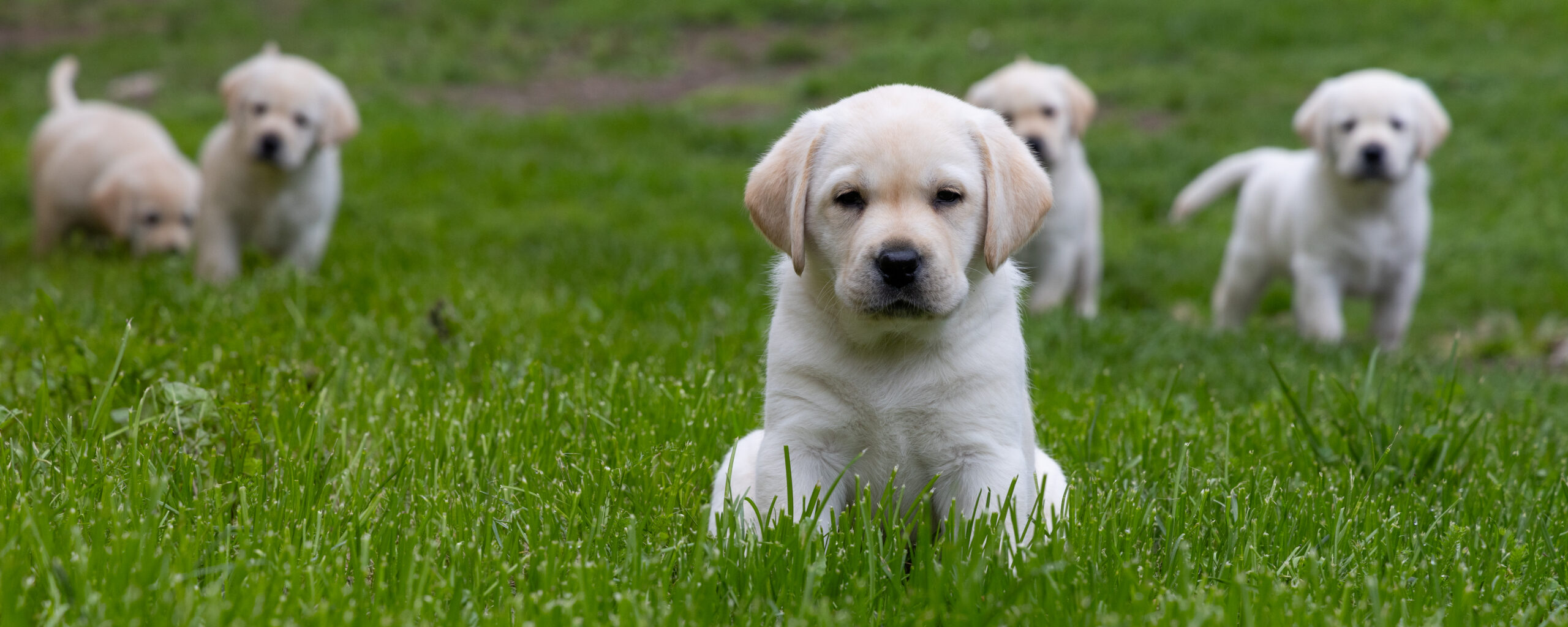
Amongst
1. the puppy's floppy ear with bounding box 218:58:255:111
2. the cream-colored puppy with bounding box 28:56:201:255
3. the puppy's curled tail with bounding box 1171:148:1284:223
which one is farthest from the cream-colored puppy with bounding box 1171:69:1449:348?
the cream-colored puppy with bounding box 28:56:201:255

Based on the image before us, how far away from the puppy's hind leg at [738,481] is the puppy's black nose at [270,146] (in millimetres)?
4194

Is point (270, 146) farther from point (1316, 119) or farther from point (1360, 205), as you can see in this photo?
point (1360, 205)

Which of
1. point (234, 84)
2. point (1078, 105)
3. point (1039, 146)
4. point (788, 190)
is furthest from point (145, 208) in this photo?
point (788, 190)

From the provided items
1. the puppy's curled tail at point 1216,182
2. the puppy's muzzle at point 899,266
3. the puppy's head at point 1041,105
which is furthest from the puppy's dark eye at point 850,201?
the puppy's curled tail at point 1216,182

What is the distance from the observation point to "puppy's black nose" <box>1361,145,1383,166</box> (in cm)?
580

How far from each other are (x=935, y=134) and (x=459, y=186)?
760 centimetres

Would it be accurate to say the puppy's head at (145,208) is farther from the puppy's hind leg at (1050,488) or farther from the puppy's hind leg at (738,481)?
the puppy's hind leg at (1050,488)

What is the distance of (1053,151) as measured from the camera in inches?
257

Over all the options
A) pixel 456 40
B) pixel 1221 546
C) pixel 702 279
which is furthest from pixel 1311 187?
pixel 456 40

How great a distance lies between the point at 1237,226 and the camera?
284 inches

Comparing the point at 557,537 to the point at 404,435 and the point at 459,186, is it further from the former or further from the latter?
the point at 459,186

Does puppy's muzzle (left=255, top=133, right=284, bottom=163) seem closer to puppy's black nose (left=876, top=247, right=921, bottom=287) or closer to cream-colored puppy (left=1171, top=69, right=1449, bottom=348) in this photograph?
puppy's black nose (left=876, top=247, right=921, bottom=287)

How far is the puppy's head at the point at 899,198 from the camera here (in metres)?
2.29

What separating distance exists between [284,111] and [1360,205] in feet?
17.4
